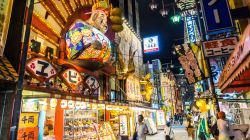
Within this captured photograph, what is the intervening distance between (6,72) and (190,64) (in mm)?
9881

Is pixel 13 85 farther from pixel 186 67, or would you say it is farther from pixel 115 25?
pixel 186 67

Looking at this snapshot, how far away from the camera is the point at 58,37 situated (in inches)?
538

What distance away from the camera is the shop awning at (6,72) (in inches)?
287

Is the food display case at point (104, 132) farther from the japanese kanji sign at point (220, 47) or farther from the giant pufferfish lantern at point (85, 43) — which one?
the japanese kanji sign at point (220, 47)

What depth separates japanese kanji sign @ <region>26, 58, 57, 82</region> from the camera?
31.1 feet

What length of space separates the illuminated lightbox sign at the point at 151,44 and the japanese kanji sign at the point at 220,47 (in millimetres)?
34820

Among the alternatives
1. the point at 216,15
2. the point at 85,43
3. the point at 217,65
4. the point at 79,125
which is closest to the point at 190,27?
the point at 217,65

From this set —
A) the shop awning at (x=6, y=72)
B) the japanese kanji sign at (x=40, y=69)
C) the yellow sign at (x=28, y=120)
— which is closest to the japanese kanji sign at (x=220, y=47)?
the japanese kanji sign at (x=40, y=69)

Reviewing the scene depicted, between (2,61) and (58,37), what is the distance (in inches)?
235

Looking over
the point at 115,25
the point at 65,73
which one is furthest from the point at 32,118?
the point at 115,25

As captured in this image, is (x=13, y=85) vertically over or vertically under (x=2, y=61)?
under

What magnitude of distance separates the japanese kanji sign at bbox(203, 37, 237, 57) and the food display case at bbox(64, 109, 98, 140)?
362 inches

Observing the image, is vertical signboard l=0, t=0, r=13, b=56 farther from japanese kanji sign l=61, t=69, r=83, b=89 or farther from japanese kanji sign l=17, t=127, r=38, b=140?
japanese kanji sign l=61, t=69, r=83, b=89

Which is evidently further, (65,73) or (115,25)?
(115,25)
